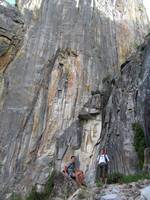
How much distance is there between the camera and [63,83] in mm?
44031

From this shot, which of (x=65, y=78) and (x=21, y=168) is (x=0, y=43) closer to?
(x=65, y=78)

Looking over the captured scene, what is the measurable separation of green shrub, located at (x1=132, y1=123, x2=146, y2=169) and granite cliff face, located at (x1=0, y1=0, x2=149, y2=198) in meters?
0.84

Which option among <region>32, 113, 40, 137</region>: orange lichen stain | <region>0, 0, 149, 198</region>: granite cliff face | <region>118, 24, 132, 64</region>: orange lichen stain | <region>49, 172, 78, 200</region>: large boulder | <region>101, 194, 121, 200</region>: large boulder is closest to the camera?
<region>101, 194, 121, 200</region>: large boulder

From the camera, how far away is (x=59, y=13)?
176ft

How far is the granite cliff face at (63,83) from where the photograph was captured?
3041cm

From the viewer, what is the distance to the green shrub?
23.5m

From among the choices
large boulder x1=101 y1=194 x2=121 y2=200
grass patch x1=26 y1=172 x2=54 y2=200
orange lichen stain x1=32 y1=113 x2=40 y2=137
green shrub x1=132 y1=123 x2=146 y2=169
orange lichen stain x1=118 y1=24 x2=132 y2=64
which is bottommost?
large boulder x1=101 y1=194 x2=121 y2=200

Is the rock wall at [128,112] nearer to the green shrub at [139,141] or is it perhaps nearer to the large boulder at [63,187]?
the green shrub at [139,141]

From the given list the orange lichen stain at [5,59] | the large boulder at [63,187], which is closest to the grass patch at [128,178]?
the large boulder at [63,187]

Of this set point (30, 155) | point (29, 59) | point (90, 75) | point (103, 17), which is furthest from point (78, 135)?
point (103, 17)

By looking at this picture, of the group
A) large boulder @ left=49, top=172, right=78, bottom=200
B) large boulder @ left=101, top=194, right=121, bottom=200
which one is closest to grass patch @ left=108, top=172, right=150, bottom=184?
large boulder @ left=49, top=172, right=78, bottom=200

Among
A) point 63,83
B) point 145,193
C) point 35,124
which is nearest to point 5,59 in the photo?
point 63,83

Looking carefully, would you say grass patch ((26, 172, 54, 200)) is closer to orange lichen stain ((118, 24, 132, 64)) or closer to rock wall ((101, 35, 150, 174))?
rock wall ((101, 35, 150, 174))

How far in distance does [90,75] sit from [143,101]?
2174 cm
